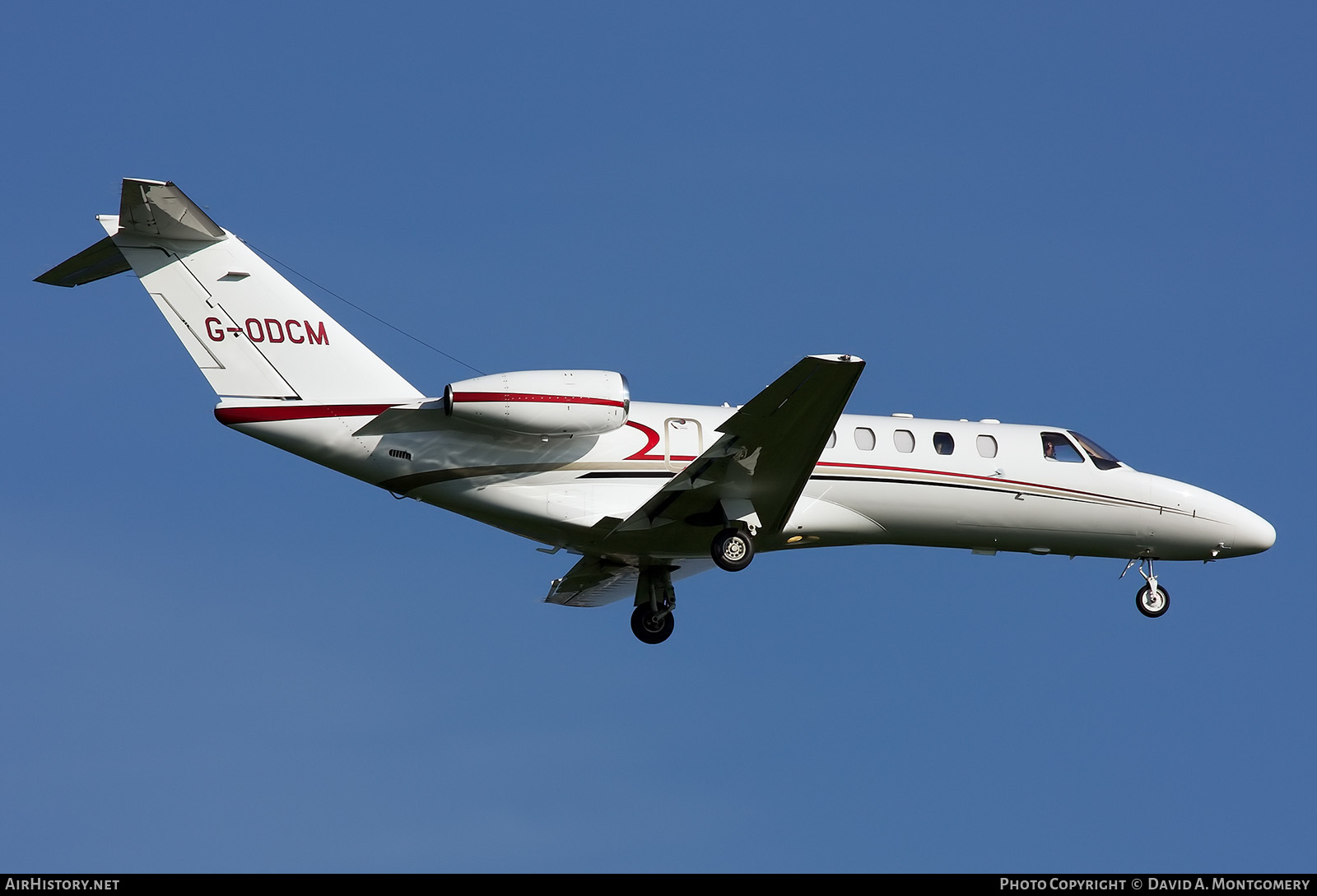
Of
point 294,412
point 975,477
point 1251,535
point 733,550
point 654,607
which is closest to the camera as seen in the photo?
point 294,412

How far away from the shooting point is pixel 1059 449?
22438mm

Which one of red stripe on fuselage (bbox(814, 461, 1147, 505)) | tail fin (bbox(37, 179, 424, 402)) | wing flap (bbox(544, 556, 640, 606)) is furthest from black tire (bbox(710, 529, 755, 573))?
tail fin (bbox(37, 179, 424, 402))

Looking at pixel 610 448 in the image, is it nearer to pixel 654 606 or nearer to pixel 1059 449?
pixel 654 606

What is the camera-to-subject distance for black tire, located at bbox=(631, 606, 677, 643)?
73.3ft

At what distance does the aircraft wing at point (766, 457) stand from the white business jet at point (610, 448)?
1.2 inches

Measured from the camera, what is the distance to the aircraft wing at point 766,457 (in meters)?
17.8

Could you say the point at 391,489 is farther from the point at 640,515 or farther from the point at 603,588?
the point at 603,588

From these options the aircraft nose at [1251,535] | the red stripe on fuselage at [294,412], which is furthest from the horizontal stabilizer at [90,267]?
the aircraft nose at [1251,535]

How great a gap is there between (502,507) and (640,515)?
5.93 feet

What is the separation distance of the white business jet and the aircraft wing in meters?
0.03

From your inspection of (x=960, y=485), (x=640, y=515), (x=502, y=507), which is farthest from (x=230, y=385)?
(x=960, y=485)

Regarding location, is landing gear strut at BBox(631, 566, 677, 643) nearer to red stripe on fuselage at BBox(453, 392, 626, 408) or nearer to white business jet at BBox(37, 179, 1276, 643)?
white business jet at BBox(37, 179, 1276, 643)

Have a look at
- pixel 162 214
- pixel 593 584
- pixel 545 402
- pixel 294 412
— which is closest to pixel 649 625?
pixel 593 584

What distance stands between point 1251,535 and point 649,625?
943 cm
